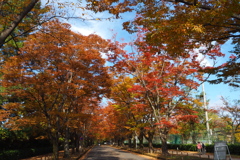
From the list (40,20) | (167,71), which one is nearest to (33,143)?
(167,71)

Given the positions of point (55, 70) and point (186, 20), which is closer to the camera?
point (186, 20)

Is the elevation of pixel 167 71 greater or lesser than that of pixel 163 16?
greater

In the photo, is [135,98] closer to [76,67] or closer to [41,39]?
[76,67]

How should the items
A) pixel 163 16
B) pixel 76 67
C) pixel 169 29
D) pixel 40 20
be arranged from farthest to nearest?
pixel 76 67, pixel 163 16, pixel 169 29, pixel 40 20

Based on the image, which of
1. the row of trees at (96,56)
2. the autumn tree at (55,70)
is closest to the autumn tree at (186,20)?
the row of trees at (96,56)

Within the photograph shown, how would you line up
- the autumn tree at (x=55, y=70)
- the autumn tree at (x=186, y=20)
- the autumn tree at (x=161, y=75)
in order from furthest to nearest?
1. the autumn tree at (x=161, y=75)
2. the autumn tree at (x=55, y=70)
3. the autumn tree at (x=186, y=20)

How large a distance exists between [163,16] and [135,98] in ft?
58.1

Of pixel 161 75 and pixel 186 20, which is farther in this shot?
pixel 161 75

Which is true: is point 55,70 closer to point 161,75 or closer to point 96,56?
point 96,56

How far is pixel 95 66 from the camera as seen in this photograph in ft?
50.0

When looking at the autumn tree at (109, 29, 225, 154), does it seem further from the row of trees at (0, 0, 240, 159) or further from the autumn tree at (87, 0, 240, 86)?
the autumn tree at (87, 0, 240, 86)

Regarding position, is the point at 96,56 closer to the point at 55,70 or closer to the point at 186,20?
the point at 55,70

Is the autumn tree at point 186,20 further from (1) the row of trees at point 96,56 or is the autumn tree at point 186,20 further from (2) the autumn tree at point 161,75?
(2) the autumn tree at point 161,75

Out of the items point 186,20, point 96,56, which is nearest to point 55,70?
point 96,56
